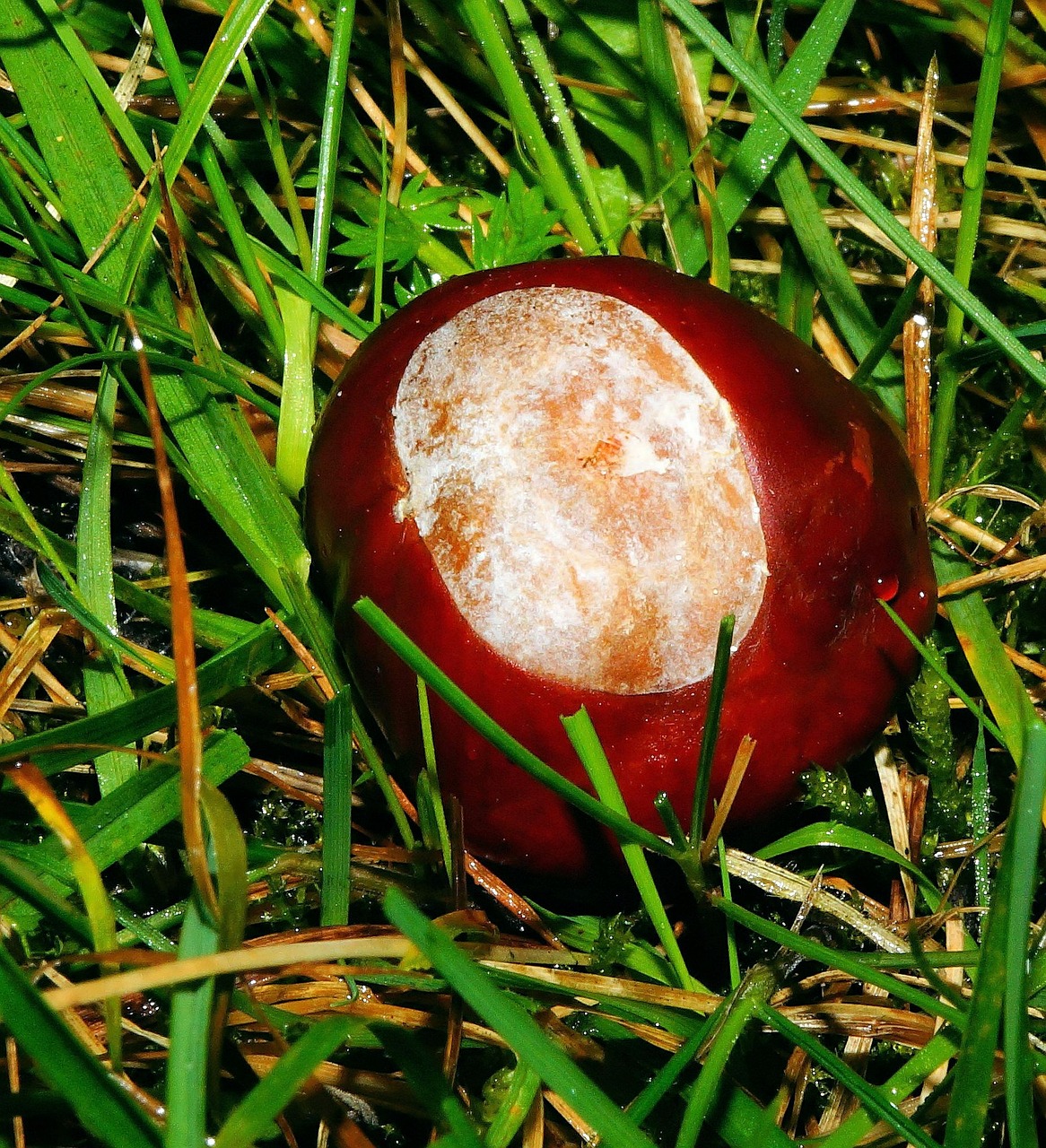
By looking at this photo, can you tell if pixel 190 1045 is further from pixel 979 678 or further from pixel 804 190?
pixel 804 190

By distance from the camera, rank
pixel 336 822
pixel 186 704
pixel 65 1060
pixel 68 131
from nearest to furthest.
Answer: pixel 65 1060, pixel 186 704, pixel 336 822, pixel 68 131

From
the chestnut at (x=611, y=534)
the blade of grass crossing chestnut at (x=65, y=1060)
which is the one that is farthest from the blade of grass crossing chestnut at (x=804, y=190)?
the blade of grass crossing chestnut at (x=65, y=1060)

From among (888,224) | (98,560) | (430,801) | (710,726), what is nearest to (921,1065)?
(710,726)

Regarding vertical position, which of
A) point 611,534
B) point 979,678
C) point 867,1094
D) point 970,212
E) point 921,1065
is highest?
point 970,212

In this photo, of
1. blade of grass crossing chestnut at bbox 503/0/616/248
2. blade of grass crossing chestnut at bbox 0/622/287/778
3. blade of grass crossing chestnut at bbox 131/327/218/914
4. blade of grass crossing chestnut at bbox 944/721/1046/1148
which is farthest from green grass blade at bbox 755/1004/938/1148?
blade of grass crossing chestnut at bbox 503/0/616/248

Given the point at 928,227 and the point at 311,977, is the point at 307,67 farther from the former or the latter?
the point at 311,977

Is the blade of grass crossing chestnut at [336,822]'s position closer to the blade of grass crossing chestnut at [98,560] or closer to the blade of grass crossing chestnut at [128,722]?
the blade of grass crossing chestnut at [128,722]

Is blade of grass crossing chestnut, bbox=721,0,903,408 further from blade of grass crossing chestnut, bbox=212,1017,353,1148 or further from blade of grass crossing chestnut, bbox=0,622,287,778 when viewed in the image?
blade of grass crossing chestnut, bbox=212,1017,353,1148
